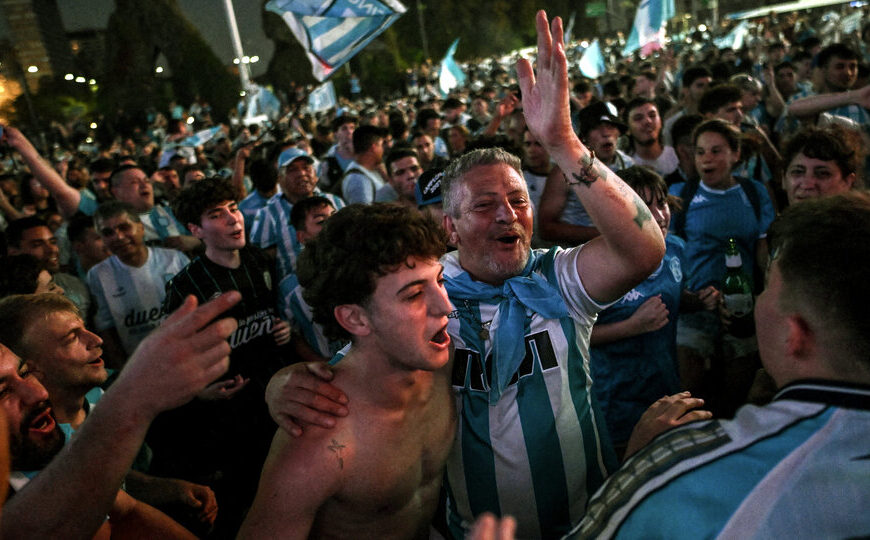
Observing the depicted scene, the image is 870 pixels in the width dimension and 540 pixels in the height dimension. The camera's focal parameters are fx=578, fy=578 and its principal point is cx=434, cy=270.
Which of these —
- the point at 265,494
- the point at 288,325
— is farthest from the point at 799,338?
the point at 288,325

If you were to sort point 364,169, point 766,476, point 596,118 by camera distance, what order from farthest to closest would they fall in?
point 364,169, point 596,118, point 766,476

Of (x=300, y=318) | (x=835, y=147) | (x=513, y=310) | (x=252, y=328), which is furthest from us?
(x=300, y=318)

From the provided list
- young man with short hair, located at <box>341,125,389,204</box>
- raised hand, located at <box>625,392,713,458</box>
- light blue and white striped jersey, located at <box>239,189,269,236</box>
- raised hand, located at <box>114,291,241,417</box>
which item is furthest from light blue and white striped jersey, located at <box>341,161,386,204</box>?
raised hand, located at <box>114,291,241,417</box>

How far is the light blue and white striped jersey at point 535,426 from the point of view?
2156mm

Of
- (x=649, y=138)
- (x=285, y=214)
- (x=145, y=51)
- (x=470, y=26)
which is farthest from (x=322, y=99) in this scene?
(x=470, y=26)

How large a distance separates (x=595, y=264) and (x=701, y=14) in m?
65.2

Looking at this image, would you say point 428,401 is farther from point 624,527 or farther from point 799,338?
point 799,338

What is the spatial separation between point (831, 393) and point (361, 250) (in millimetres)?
1387

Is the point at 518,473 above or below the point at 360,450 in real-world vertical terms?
below

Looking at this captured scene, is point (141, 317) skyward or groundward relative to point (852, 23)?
groundward

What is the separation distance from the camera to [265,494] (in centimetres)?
178

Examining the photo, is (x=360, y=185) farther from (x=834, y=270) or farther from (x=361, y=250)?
(x=834, y=270)

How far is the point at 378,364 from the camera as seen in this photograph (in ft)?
6.80

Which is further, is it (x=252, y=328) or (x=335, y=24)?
(x=335, y=24)
